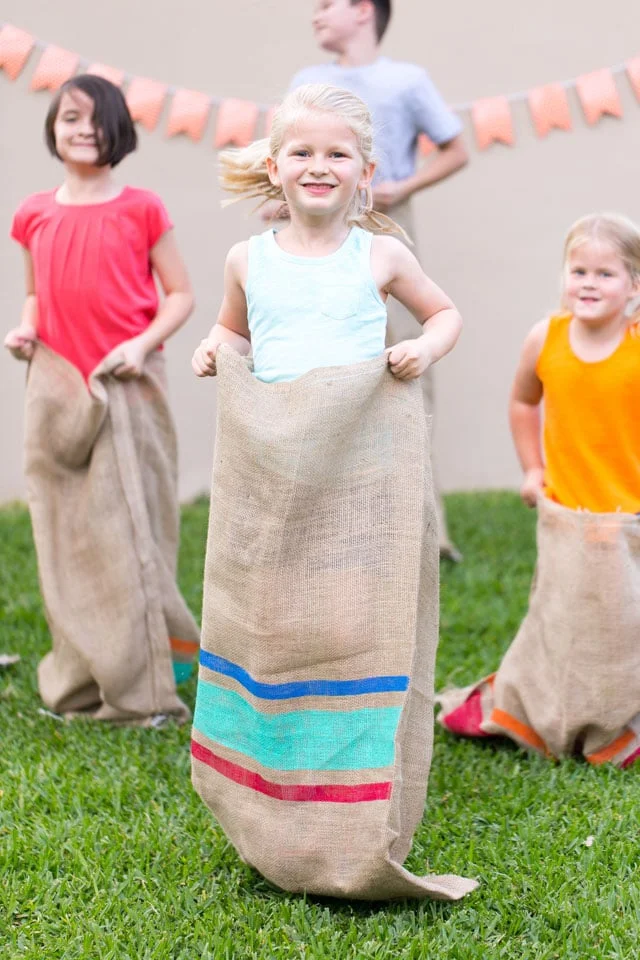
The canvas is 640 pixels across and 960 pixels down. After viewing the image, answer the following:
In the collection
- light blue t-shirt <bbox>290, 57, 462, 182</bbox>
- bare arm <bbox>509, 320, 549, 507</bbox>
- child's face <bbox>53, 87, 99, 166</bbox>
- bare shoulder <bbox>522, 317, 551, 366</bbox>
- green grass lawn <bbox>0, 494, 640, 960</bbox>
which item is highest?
light blue t-shirt <bbox>290, 57, 462, 182</bbox>

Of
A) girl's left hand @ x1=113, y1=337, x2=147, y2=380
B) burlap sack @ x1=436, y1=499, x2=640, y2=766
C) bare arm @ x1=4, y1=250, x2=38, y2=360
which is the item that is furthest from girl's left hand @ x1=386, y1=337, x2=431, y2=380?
A: bare arm @ x1=4, y1=250, x2=38, y2=360

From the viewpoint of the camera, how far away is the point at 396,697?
253 centimetres

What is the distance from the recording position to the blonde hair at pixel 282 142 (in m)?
2.60

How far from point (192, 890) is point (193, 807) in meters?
0.42

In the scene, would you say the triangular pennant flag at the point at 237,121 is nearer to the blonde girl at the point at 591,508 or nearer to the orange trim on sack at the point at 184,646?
the orange trim on sack at the point at 184,646

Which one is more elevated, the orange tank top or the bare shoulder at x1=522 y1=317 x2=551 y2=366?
the bare shoulder at x1=522 y1=317 x2=551 y2=366

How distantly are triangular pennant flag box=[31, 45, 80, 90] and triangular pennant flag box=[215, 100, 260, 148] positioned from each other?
70 centimetres

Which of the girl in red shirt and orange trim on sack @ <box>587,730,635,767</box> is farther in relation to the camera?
the girl in red shirt

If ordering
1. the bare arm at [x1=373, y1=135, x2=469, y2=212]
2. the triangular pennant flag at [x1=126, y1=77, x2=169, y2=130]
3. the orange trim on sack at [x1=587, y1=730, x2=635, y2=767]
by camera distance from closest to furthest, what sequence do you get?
the orange trim on sack at [x1=587, y1=730, x2=635, y2=767]
the bare arm at [x1=373, y1=135, x2=469, y2=212]
the triangular pennant flag at [x1=126, y1=77, x2=169, y2=130]

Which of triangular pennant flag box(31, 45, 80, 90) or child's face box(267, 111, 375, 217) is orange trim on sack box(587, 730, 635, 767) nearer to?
child's face box(267, 111, 375, 217)

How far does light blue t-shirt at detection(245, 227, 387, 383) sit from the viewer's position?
8.48 feet

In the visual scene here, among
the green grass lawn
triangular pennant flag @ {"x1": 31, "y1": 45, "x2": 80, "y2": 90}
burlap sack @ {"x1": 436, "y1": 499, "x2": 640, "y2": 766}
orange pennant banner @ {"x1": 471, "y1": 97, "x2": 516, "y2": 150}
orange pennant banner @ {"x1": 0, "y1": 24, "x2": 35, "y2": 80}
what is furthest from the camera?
orange pennant banner @ {"x1": 471, "y1": 97, "x2": 516, "y2": 150}

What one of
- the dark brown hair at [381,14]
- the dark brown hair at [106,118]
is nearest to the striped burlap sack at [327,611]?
the dark brown hair at [106,118]

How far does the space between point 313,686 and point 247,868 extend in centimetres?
51
